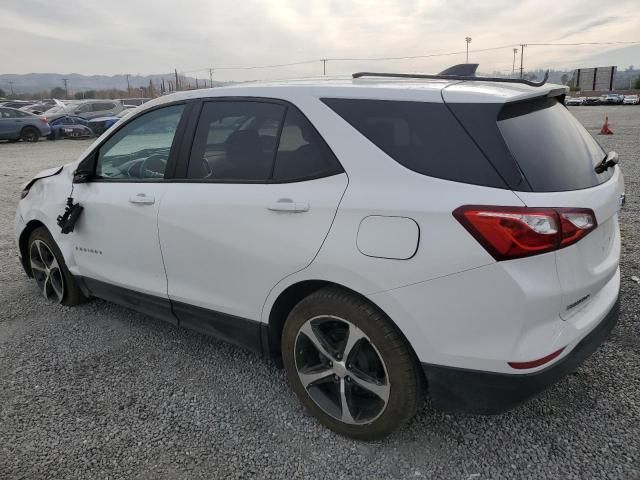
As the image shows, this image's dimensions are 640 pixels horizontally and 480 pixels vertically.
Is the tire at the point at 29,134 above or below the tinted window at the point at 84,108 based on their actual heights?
below

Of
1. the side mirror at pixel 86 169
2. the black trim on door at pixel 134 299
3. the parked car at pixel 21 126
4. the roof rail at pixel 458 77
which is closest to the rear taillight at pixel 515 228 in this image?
the roof rail at pixel 458 77

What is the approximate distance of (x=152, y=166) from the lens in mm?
3281

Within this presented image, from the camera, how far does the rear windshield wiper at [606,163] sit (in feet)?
7.78

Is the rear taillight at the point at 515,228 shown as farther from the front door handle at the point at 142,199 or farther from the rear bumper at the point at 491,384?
the front door handle at the point at 142,199

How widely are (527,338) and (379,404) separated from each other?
0.80 meters

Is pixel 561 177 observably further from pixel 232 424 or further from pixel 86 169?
pixel 86 169

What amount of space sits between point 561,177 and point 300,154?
1.18 metres

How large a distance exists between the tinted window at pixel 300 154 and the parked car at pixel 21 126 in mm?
22951

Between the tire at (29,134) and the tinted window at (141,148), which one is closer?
the tinted window at (141,148)

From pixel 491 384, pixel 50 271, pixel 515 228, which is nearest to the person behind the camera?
pixel 515 228

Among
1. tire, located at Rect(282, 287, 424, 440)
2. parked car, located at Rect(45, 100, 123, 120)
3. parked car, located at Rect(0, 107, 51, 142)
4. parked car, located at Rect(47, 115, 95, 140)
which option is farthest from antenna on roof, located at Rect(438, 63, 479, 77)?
parked car, located at Rect(45, 100, 123, 120)

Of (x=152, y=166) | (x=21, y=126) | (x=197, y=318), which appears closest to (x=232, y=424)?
(x=197, y=318)

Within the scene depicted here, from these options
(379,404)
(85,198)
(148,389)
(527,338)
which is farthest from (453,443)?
(85,198)

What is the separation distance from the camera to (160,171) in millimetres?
3162
